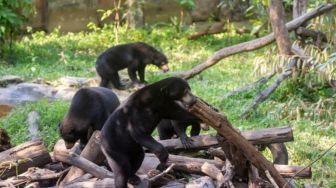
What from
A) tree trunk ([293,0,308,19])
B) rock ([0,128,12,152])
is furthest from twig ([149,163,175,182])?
tree trunk ([293,0,308,19])

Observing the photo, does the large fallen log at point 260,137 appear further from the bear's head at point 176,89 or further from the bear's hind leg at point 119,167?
the bear's hind leg at point 119,167

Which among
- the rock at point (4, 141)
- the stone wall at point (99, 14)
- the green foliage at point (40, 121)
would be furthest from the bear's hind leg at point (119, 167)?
the stone wall at point (99, 14)

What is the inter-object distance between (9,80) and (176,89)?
7.04 metres

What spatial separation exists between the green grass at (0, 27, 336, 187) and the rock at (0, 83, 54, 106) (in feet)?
2.11

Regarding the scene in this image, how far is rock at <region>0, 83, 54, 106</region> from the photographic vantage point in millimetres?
10664

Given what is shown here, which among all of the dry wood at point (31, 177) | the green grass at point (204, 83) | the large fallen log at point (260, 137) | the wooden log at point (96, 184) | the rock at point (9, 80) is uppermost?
the large fallen log at point (260, 137)

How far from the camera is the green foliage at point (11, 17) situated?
1364cm

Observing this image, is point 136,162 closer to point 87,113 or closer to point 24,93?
point 87,113

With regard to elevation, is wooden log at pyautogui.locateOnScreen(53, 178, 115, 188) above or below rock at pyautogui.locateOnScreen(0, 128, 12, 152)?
below

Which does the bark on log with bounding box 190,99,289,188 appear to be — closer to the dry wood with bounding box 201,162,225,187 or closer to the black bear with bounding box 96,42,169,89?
the dry wood with bounding box 201,162,225,187

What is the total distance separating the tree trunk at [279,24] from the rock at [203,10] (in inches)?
371

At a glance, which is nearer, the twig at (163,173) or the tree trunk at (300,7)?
the twig at (163,173)

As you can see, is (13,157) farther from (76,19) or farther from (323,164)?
(76,19)

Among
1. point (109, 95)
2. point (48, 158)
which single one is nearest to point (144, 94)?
point (48, 158)
